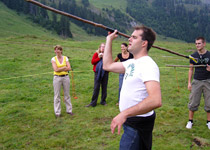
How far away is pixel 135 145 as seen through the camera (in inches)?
111

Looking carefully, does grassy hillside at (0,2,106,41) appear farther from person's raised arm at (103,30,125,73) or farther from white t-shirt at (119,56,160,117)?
white t-shirt at (119,56,160,117)

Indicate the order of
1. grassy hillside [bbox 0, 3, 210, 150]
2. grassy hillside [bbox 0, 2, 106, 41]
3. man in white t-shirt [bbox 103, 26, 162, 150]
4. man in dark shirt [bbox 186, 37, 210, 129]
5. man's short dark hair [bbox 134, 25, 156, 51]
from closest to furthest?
man in white t-shirt [bbox 103, 26, 162, 150], man's short dark hair [bbox 134, 25, 156, 51], grassy hillside [bbox 0, 3, 210, 150], man in dark shirt [bbox 186, 37, 210, 129], grassy hillside [bbox 0, 2, 106, 41]

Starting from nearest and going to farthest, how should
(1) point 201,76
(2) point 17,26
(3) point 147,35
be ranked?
(3) point 147,35 < (1) point 201,76 < (2) point 17,26

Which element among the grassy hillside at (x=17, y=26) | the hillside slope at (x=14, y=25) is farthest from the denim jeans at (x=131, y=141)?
the hillside slope at (x=14, y=25)

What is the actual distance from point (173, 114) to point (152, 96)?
19.6 feet

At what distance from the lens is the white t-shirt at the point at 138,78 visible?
98.7 inches

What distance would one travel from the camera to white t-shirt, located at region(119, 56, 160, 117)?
8.23 feet

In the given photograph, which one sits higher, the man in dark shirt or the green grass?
the man in dark shirt

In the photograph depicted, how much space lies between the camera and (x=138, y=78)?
8.66 ft

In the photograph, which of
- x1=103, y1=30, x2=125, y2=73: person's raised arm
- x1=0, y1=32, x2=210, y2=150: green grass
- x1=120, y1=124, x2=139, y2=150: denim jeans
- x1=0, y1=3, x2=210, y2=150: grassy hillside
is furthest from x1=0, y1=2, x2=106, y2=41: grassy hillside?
x1=120, y1=124, x2=139, y2=150: denim jeans

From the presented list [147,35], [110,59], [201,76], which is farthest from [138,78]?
[201,76]

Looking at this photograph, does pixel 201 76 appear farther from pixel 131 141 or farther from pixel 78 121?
pixel 78 121

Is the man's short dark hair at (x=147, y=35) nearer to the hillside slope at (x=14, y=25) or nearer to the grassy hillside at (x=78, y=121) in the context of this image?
the grassy hillside at (x=78, y=121)

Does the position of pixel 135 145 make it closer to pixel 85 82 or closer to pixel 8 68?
pixel 85 82
